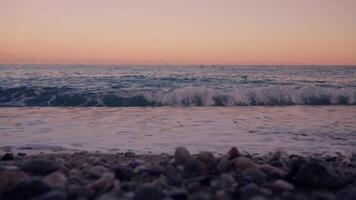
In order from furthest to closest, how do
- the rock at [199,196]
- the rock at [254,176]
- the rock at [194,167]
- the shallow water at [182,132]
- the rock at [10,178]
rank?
the shallow water at [182,132] → the rock at [194,167] → the rock at [254,176] → the rock at [10,178] → the rock at [199,196]

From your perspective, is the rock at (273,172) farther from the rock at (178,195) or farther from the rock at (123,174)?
the rock at (123,174)

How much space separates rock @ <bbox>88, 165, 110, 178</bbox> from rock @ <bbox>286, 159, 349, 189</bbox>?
7.04 feet

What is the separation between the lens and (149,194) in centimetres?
341

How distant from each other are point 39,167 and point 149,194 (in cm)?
169

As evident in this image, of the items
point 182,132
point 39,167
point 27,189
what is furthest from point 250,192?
point 182,132

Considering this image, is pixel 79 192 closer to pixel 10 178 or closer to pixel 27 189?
pixel 27 189

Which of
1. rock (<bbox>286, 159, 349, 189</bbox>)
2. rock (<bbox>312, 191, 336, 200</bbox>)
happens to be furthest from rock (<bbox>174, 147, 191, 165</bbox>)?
rock (<bbox>312, 191, 336, 200</bbox>)

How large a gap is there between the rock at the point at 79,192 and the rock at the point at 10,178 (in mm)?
468

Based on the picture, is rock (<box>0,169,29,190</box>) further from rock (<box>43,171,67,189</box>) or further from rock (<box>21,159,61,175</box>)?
rock (<box>21,159,61,175</box>)

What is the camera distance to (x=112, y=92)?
1703cm

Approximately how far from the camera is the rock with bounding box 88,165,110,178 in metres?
4.45

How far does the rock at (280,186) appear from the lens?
3889mm

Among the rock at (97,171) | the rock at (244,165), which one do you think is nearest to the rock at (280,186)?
the rock at (244,165)

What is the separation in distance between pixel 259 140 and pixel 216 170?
3143mm
